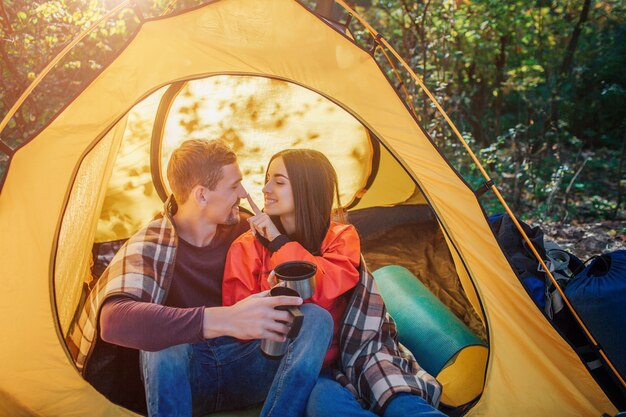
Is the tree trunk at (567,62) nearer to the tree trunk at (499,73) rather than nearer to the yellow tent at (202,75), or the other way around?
the tree trunk at (499,73)

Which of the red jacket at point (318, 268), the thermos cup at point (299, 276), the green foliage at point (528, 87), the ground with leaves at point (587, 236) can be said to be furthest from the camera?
the green foliage at point (528, 87)

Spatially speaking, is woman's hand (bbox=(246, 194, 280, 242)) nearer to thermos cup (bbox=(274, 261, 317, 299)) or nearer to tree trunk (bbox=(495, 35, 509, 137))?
thermos cup (bbox=(274, 261, 317, 299))

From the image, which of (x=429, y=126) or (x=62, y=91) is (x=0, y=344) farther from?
(x=429, y=126)

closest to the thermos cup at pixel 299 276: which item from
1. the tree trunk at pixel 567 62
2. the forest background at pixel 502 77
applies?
the forest background at pixel 502 77

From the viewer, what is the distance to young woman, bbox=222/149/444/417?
232 cm

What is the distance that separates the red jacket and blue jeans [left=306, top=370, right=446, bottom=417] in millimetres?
308

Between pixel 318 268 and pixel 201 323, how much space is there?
590 mm

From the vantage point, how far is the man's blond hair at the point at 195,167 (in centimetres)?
240

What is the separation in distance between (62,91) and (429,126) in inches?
130

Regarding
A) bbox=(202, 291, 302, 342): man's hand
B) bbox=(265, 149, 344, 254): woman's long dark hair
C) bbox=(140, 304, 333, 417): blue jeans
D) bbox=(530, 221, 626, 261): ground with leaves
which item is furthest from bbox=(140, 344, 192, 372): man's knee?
bbox=(530, 221, 626, 261): ground with leaves

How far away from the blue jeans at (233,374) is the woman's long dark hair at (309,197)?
534 millimetres

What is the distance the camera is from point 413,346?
8.91 feet

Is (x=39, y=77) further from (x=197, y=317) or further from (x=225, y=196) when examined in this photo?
(x=197, y=317)

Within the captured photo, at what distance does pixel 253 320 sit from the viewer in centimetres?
186
